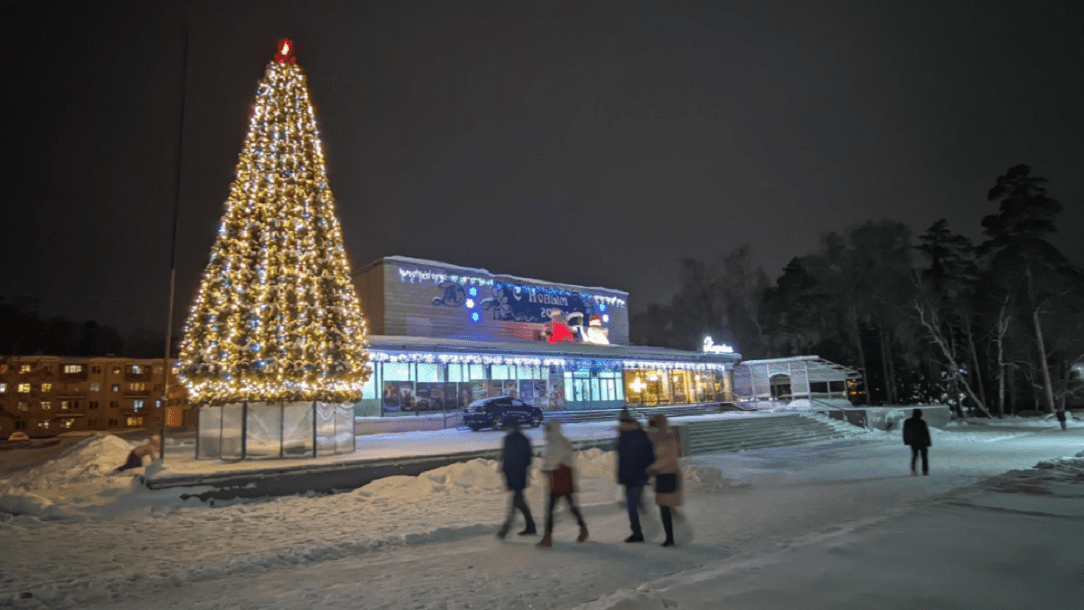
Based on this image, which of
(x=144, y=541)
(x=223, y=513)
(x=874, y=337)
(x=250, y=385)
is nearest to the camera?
(x=144, y=541)

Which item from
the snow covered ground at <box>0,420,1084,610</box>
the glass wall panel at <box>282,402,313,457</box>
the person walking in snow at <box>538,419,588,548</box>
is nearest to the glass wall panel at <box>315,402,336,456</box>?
the glass wall panel at <box>282,402,313,457</box>

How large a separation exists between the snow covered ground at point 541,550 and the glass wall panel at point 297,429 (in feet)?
6.77

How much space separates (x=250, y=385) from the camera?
13102mm

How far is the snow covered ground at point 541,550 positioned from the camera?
528cm

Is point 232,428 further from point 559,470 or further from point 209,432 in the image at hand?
point 559,470

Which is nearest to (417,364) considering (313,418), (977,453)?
(313,418)

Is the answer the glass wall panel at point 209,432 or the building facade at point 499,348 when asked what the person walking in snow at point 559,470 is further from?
the building facade at point 499,348

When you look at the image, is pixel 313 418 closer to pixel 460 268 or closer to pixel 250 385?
pixel 250 385

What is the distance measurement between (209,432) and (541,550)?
10175mm

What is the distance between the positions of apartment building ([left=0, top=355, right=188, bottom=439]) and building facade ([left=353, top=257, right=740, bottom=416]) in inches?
1423

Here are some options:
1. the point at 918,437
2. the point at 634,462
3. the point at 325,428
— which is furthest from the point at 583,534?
the point at 918,437

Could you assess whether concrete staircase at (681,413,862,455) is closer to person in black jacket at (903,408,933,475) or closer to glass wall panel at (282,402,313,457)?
person in black jacket at (903,408,933,475)

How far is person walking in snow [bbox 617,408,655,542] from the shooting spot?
23.8 feet

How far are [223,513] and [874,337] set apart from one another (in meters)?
44.6
